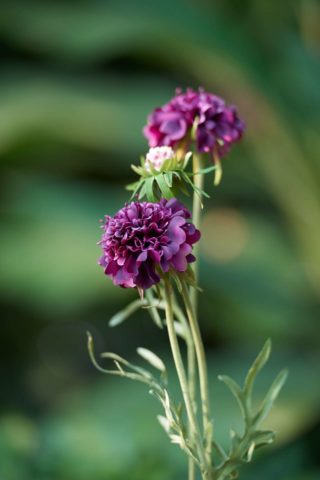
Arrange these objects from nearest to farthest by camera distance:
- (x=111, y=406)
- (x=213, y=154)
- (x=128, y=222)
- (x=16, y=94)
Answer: (x=128, y=222) → (x=213, y=154) → (x=111, y=406) → (x=16, y=94)

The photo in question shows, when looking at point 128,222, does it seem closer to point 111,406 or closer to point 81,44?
point 111,406

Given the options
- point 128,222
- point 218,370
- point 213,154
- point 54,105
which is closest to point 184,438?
point 128,222

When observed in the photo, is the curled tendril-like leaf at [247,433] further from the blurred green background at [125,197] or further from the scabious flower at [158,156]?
the blurred green background at [125,197]

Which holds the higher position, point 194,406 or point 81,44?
point 81,44

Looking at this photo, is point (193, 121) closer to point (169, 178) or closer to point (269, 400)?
point (169, 178)

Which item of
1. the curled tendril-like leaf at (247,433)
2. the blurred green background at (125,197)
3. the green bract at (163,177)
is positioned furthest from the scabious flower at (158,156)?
the blurred green background at (125,197)

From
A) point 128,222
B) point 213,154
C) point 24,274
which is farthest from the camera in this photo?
point 24,274
